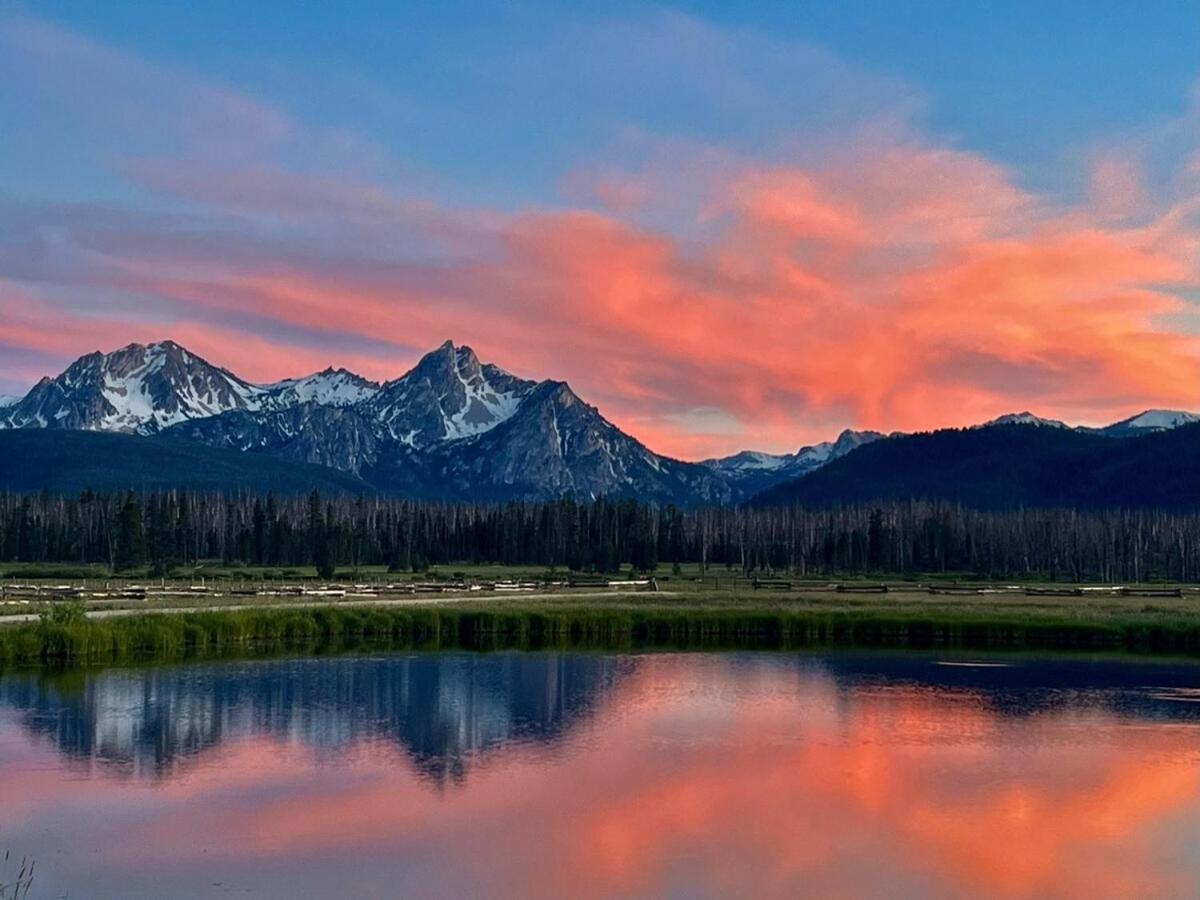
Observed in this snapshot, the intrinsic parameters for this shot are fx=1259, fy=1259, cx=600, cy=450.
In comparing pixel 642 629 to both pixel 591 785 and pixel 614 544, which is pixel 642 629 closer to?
pixel 591 785

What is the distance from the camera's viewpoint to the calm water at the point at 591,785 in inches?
1021

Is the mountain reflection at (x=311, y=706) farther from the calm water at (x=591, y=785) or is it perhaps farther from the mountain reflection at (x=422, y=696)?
the calm water at (x=591, y=785)

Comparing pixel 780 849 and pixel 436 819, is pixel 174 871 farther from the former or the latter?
pixel 780 849

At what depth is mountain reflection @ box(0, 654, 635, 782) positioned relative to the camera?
38281 mm

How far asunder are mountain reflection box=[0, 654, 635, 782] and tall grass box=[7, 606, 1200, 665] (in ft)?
26.1

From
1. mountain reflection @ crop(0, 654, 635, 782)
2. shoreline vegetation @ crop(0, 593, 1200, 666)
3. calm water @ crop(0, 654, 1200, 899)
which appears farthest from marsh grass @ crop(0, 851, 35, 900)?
shoreline vegetation @ crop(0, 593, 1200, 666)

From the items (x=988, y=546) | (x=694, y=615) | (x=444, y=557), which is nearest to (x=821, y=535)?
(x=988, y=546)

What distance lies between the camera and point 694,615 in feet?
250

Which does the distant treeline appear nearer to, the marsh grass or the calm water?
the calm water

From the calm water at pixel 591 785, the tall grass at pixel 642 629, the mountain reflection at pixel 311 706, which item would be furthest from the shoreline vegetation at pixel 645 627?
the calm water at pixel 591 785

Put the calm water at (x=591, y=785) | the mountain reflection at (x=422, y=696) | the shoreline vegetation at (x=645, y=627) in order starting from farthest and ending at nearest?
the shoreline vegetation at (x=645, y=627) → the mountain reflection at (x=422, y=696) → the calm water at (x=591, y=785)

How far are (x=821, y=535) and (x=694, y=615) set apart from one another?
125292mm

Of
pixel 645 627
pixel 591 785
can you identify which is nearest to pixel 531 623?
pixel 645 627

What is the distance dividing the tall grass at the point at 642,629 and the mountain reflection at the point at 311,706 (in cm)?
795
